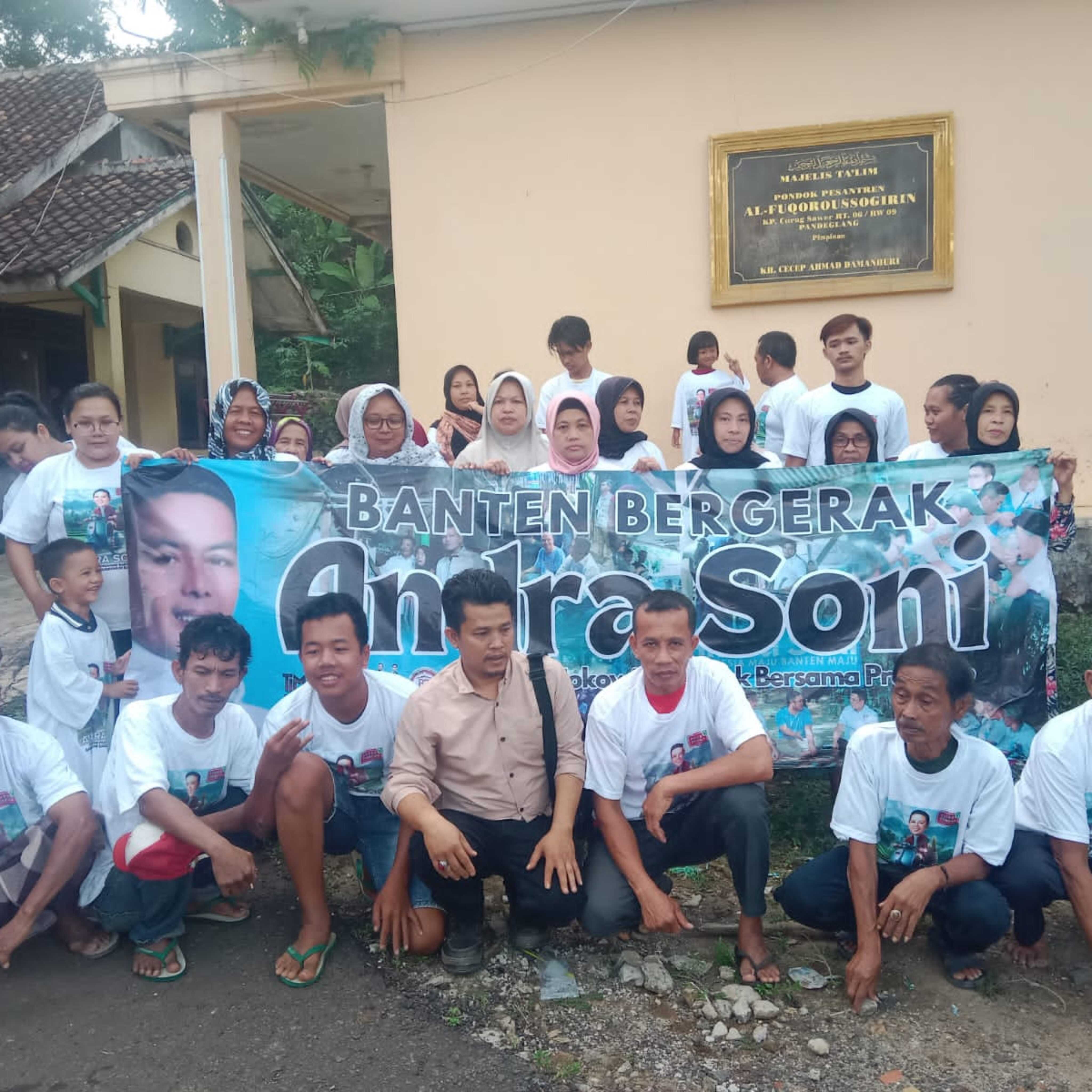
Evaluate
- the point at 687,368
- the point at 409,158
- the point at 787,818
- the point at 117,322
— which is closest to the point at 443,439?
the point at 687,368

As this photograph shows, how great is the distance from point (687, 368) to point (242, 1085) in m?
4.85

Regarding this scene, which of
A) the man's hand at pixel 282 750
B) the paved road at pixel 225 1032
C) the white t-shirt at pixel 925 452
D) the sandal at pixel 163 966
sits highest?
the white t-shirt at pixel 925 452

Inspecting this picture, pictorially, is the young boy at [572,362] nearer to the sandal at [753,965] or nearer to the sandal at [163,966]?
the sandal at [753,965]

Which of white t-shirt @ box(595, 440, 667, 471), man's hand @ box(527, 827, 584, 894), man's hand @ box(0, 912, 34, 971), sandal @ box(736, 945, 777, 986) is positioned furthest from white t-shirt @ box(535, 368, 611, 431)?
man's hand @ box(0, 912, 34, 971)

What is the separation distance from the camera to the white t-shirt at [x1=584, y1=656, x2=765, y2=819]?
2951 millimetres

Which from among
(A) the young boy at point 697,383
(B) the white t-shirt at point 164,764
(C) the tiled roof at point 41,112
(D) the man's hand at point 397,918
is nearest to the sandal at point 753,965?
(D) the man's hand at point 397,918

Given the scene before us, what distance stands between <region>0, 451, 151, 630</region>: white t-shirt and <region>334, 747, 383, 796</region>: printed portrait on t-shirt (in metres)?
1.12

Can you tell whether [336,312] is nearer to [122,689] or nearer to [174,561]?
[174,561]

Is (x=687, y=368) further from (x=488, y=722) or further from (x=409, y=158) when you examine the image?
(x=488, y=722)

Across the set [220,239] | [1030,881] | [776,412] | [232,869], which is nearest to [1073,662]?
[776,412]

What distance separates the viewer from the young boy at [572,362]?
5375 millimetres

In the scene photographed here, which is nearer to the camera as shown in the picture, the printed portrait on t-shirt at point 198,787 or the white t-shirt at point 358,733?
the printed portrait on t-shirt at point 198,787

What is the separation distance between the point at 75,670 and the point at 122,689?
179mm

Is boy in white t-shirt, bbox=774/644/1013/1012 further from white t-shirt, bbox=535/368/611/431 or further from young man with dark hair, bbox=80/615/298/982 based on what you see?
white t-shirt, bbox=535/368/611/431
